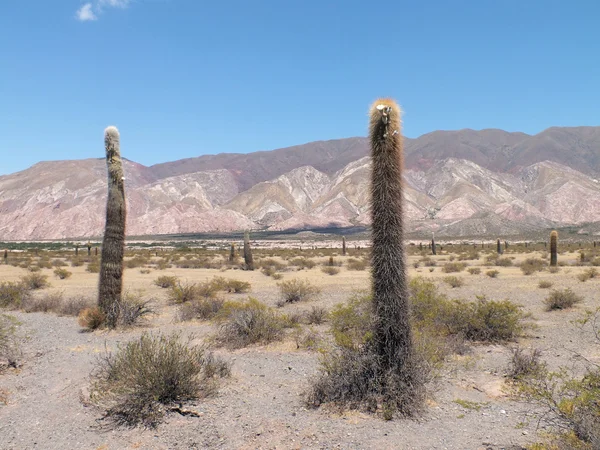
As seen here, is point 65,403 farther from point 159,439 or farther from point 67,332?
point 67,332

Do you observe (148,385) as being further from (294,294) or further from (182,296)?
(294,294)

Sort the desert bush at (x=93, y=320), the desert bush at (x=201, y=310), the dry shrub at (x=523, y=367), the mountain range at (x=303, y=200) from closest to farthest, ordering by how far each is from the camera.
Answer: the dry shrub at (x=523, y=367)
the desert bush at (x=93, y=320)
the desert bush at (x=201, y=310)
the mountain range at (x=303, y=200)

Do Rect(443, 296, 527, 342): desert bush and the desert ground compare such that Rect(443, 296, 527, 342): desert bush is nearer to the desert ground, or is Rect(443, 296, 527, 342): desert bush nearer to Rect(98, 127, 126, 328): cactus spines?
the desert ground


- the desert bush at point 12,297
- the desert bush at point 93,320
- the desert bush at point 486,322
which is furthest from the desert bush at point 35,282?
the desert bush at point 486,322

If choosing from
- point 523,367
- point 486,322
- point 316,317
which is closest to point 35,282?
point 316,317

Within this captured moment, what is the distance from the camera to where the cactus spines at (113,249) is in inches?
457

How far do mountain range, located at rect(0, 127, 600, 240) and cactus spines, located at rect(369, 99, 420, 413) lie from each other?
88978mm

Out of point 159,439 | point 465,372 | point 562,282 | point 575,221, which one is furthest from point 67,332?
point 575,221

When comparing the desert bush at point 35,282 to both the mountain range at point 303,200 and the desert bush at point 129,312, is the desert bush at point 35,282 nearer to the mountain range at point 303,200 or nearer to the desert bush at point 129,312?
the desert bush at point 129,312

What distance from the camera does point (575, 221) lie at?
103250 millimetres

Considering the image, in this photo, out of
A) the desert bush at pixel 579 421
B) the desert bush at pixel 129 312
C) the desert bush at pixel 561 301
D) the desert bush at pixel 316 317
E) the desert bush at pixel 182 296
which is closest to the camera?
the desert bush at pixel 579 421

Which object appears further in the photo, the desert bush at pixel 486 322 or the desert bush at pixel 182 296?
the desert bush at pixel 182 296

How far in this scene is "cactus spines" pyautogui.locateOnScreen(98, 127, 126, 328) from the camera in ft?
38.1

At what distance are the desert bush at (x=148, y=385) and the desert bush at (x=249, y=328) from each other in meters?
2.79
